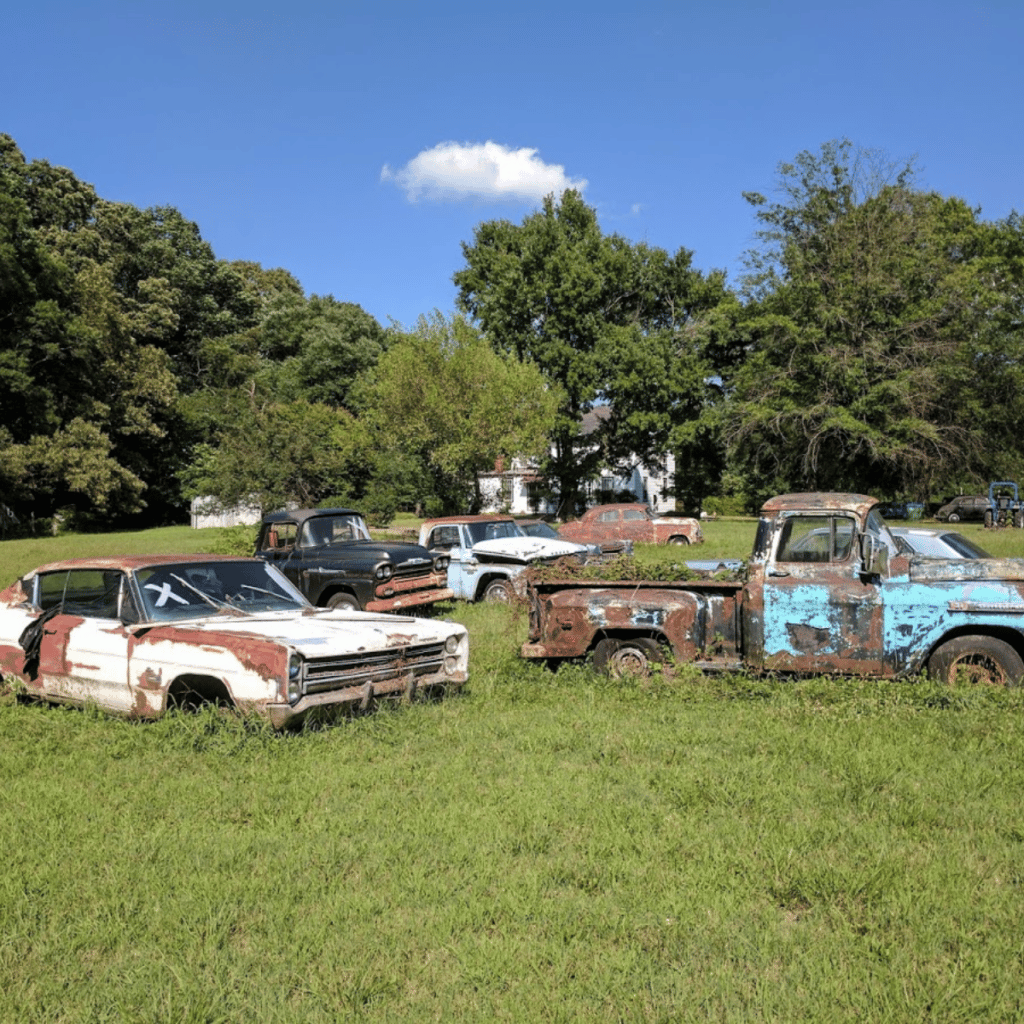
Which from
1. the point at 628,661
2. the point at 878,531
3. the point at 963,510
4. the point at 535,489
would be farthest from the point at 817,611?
the point at 535,489

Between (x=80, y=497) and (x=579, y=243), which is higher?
(x=579, y=243)

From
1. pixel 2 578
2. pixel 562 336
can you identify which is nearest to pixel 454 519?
pixel 2 578

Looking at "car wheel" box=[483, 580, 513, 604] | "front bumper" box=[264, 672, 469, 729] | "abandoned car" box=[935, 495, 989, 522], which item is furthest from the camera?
"abandoned car" box=[935, 495, 989, 522]

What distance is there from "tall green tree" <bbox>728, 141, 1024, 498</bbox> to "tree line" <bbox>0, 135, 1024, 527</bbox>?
12 cm

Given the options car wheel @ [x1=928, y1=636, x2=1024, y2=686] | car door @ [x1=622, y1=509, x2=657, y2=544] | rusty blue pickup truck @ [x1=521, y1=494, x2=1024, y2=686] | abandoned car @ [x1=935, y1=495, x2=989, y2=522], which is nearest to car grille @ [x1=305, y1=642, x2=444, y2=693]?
rusty blue pickup truck @ [x1=521, y1=494, x2=1024, y2=686]

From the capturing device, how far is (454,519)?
16.4 meters

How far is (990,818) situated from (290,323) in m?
62.4

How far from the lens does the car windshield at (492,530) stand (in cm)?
1606

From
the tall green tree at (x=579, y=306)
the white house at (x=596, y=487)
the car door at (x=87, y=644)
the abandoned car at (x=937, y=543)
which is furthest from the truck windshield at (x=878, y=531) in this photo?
the white house at (x=596, y=487)

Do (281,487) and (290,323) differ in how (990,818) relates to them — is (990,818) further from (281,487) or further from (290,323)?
(290,323)

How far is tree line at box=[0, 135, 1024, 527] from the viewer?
32.2 m

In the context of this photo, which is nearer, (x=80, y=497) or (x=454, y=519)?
(x=454, y=519)

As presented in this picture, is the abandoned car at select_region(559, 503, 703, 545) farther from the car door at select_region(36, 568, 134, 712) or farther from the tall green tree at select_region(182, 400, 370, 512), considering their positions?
the car door at select_region(36, 568, 134, 712)

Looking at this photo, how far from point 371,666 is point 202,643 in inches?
49.1
